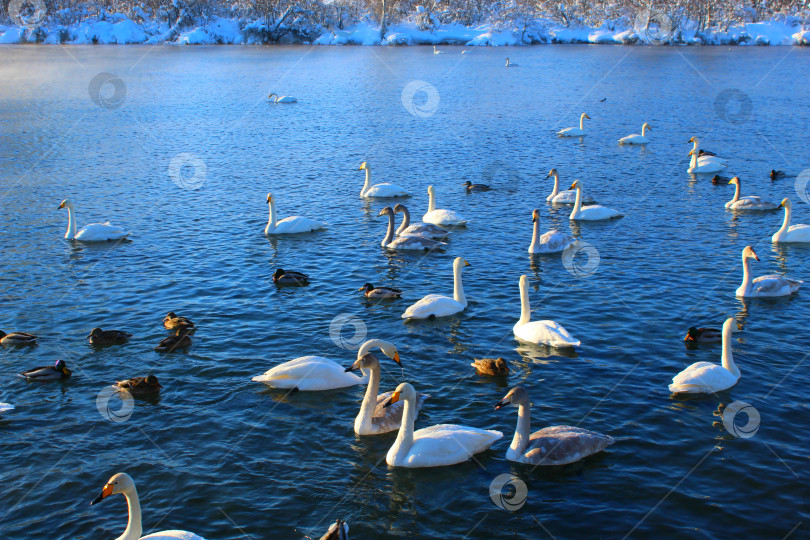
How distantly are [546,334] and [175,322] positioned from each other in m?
7.53

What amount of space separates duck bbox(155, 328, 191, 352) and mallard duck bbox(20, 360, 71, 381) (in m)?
1.74

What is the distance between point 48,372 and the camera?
13.0 m

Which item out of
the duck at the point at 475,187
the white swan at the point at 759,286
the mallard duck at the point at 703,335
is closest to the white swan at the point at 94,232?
the duck at the point at 475,187

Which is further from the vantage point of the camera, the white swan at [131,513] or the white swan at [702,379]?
the white swan at [702,379]

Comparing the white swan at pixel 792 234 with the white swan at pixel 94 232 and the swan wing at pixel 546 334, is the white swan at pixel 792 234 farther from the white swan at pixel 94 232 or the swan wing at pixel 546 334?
the white swan at pixel 94 232

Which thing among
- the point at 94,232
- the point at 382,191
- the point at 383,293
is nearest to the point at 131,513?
the point at 383,293

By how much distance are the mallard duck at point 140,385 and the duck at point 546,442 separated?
237 inches

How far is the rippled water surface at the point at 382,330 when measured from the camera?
971cm

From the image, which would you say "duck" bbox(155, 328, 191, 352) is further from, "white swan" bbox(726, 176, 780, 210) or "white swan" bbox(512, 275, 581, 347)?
"white swan" bbox(726, 176, 780, 210)

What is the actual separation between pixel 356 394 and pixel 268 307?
15.1 ft

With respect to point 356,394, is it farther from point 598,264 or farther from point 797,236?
point 797,236

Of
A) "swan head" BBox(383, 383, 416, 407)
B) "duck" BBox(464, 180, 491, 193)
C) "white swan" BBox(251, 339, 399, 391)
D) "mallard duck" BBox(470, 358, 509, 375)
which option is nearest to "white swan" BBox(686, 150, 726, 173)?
"duck" BBox(464, 180, 491, 193)

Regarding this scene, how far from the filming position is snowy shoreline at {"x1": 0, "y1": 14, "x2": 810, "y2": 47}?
110250 millimetres

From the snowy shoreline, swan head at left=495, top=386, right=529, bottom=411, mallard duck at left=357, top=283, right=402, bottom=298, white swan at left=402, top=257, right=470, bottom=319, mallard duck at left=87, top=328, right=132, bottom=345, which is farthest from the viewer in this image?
the snowy shoreline
